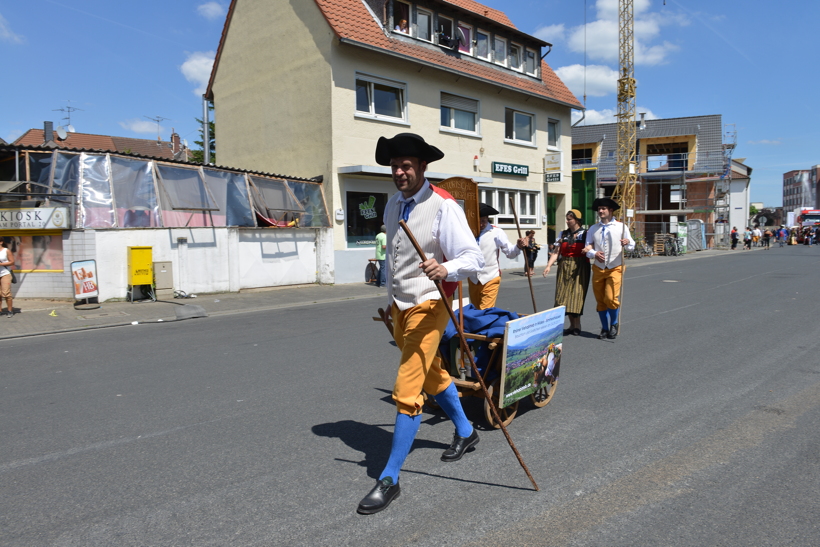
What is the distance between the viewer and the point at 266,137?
64.7 ft

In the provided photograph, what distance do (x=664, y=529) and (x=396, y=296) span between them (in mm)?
1841

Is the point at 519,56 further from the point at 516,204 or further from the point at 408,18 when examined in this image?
the point at 408,18

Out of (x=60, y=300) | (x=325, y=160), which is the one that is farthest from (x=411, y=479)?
(x=325, y=160)

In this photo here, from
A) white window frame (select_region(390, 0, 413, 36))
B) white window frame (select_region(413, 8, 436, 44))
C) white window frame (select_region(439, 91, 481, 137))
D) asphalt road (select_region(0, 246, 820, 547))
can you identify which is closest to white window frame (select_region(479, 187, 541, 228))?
white window frame (select_region(439, 91, 481, 137))

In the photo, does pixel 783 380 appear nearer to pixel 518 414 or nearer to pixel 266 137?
pixel 518 414

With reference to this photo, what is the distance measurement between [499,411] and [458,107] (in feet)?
59.7

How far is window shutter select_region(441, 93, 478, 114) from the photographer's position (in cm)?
2066

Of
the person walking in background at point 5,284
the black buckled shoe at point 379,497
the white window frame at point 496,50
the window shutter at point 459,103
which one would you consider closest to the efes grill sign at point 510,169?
the window shutter at point 459,103

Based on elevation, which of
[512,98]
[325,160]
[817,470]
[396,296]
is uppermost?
[512,98]

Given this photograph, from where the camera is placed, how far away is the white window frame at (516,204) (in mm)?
22875

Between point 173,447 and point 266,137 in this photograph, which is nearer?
point 173,447

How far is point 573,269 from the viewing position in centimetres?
814

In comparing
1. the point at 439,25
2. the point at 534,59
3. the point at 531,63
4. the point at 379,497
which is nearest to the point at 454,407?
the point at 379,497

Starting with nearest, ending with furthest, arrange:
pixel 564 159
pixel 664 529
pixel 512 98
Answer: pixel 664 529 < pixel 512 98 < pixel 564 159
